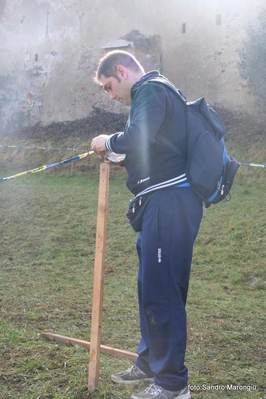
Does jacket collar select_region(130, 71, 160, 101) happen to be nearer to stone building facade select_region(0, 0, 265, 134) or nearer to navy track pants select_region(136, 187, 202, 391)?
navy track pants select_region(136, 187, 202, 391)

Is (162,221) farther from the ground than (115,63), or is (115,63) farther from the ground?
(115,63)

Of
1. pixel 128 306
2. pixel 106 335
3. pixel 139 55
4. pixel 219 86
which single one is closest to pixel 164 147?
pixel 106 335

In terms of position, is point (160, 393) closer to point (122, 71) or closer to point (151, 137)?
point (151, 137)

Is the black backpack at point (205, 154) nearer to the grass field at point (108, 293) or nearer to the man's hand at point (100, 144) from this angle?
the man's hand at point (100, 144)

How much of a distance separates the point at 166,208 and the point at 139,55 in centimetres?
1449

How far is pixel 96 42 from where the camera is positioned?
17.2m

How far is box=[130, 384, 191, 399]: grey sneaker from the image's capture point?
8.25 feet

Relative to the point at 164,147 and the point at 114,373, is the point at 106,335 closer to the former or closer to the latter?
the point at 114,373

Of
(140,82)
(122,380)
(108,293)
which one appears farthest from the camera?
(108,293)

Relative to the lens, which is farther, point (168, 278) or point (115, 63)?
point (115, 63)

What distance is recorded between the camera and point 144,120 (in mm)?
2475

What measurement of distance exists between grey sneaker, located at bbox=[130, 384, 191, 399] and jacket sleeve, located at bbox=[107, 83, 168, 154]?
1.27 meters

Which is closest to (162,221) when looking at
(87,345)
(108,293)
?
(87,345)

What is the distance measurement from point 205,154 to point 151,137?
0.31 metres
